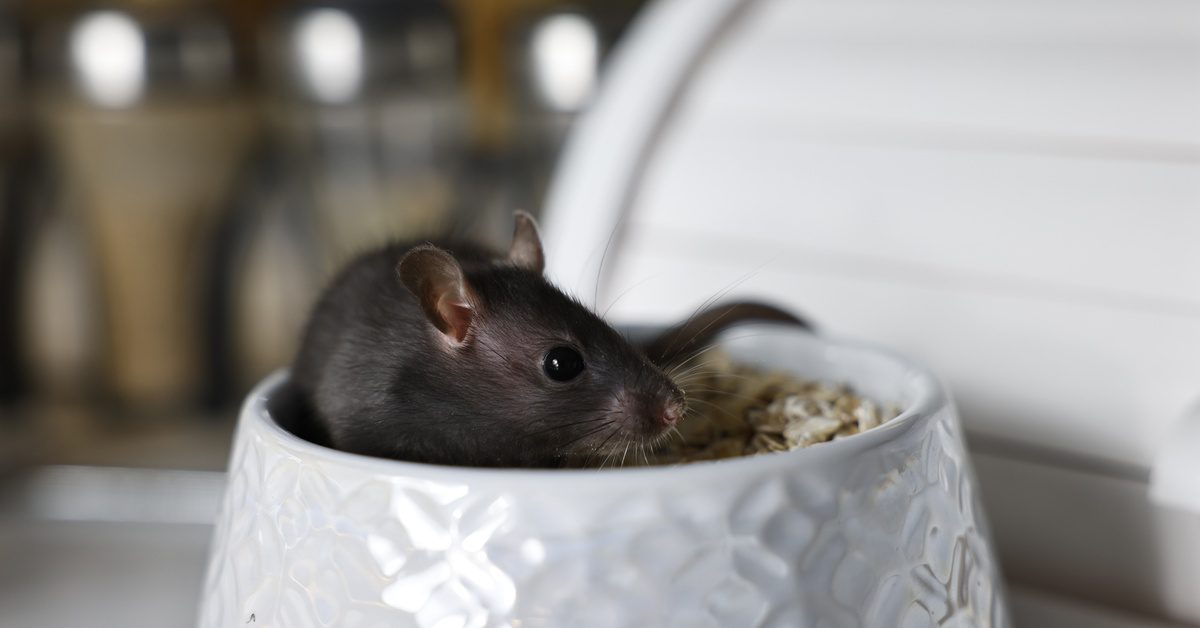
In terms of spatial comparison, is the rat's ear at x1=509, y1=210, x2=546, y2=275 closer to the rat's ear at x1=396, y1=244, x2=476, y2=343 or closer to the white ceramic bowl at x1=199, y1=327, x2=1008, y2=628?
the rat's ear at x1=396, y1=244, x2=476, y2=343

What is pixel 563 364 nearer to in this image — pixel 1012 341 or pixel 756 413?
pixel 756 413

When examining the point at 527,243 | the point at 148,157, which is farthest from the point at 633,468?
the point at 148,157

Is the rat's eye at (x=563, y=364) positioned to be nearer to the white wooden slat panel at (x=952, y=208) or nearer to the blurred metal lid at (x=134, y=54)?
the white wooden slat panel at (x=952, y=208)

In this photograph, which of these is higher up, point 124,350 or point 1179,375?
point 1179,375

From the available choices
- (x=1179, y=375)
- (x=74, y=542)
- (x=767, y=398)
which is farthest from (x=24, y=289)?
(x=1179, y=375)

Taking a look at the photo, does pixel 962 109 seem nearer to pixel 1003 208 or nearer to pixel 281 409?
pixel 1003 208
